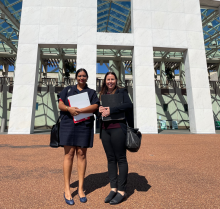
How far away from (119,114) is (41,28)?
12595 mm

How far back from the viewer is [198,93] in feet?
38.6

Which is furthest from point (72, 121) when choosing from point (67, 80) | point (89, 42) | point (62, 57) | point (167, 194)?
point (62, 57)

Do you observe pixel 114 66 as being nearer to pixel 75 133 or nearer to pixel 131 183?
pixel 131 183

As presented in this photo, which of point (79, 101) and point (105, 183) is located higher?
point (79, 101)

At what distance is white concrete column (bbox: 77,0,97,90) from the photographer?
1152 centimetres

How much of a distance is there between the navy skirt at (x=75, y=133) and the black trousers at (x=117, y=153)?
0.28 meters

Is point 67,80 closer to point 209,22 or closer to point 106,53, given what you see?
point 106,53

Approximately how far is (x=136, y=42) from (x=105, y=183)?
1150 cm

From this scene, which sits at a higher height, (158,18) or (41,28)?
(158,18)

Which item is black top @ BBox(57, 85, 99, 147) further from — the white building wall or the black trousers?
the white building wall

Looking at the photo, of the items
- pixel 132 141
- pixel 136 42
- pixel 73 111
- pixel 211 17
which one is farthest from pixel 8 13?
pixel 211 17

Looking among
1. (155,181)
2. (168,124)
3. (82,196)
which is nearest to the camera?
(82,196)

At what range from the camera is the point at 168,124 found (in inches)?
764

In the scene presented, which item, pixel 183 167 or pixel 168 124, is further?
pixel 168 124
